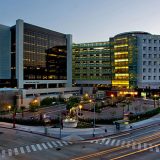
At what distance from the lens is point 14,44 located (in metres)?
124

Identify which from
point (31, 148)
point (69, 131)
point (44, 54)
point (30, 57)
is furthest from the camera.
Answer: point (44, 54)

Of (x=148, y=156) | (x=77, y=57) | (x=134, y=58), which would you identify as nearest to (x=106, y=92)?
(x=134, y=58)

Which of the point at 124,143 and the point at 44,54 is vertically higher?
the point at 44,54

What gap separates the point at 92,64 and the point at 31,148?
422 feet

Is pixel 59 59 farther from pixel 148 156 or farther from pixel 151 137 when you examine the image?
pixel 148 156

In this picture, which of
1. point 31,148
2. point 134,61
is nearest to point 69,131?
point 31,148

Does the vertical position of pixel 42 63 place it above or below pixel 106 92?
above

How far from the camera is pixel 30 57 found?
5002 inches

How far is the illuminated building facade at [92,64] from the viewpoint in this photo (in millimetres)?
161387

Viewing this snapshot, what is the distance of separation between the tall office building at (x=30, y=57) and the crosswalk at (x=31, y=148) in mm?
80082

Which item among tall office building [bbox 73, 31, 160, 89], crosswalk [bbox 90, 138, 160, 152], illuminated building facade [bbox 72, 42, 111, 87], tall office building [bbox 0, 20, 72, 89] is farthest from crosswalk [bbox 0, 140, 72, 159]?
illuminated building facade [bbox 72, 42, 111, 87]

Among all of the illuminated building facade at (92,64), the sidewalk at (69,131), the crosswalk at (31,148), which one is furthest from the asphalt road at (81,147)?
the illuminated building facade at (92,64)

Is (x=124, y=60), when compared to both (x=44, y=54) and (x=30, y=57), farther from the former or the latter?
(x=30, y=57)

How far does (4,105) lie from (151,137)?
5019 centimetres
